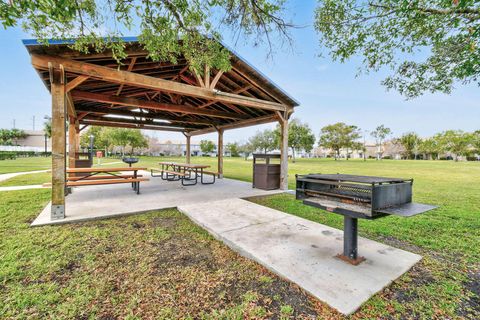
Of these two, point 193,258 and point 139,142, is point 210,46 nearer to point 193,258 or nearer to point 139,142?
point 193,258

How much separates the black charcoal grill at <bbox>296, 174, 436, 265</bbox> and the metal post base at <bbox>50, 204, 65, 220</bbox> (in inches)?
170

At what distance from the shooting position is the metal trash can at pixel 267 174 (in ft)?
23.1

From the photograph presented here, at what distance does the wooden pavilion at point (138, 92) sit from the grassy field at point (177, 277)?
154cm

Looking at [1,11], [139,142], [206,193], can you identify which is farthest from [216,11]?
[139,142]

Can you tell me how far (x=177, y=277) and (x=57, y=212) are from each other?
3.22 m

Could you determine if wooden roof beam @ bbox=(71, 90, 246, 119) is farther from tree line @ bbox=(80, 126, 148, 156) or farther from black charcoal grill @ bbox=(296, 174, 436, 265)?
tree line @ bbox=(80, 126, 148, 156)

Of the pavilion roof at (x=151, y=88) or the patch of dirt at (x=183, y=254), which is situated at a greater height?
the pavilion roof at (x=151, y=88)

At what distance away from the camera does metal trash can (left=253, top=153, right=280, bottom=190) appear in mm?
7034

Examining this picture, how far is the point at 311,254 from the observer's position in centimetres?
253

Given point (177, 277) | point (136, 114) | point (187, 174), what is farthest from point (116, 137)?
point (177, 277)

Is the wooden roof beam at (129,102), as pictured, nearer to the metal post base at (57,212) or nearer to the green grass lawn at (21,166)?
the metal post base at (57,212)

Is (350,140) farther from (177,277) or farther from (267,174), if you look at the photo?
(177,277)

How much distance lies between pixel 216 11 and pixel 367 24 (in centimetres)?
294

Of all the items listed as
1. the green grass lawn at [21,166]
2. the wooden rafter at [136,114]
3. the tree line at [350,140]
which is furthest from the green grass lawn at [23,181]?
the tree line at [350,140]
